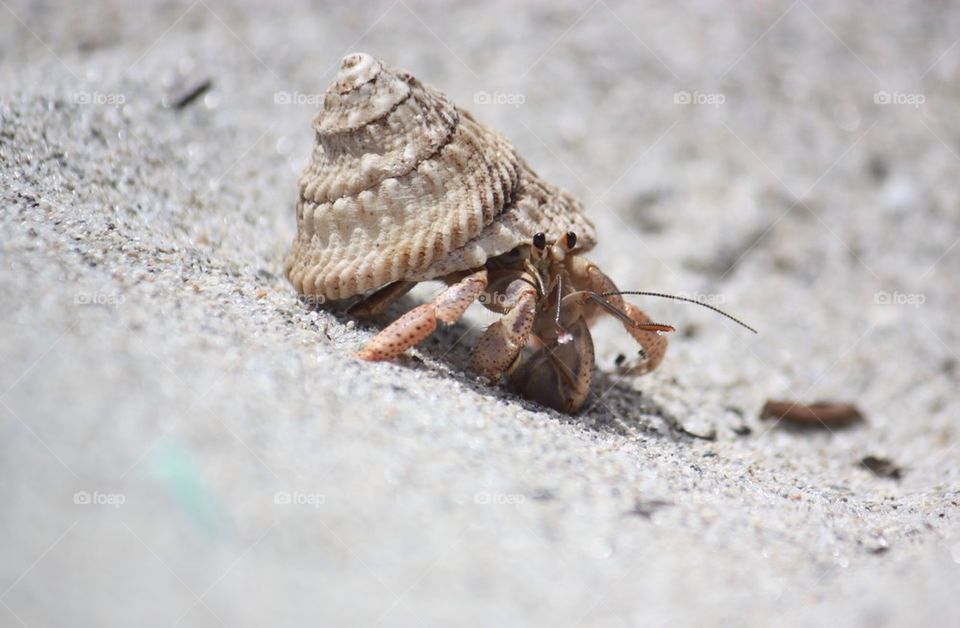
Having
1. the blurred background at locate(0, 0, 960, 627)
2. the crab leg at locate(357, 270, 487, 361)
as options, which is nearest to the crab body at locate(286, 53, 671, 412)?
the crab leg at locate(357, 270, 487, 361)

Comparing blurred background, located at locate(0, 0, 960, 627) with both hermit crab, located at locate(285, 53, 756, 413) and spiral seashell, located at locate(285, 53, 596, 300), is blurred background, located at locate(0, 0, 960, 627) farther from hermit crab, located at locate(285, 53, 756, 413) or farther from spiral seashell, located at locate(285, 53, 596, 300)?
spiral seashell, located at locate(285, 53, 596, 300)

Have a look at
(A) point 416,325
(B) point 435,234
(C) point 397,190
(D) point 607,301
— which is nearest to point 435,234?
(B) point 435,234

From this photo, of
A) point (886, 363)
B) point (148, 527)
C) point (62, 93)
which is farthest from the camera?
point (886, 363)

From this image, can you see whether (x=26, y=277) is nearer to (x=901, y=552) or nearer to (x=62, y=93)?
(x=62, y=93)

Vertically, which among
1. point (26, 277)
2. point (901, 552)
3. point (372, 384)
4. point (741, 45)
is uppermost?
point (741, 45)

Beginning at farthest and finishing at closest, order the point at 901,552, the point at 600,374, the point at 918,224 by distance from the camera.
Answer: the point at 918,224 → the point at 600,374 → the point at 901,552

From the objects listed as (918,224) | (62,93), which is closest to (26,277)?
(62,93)
